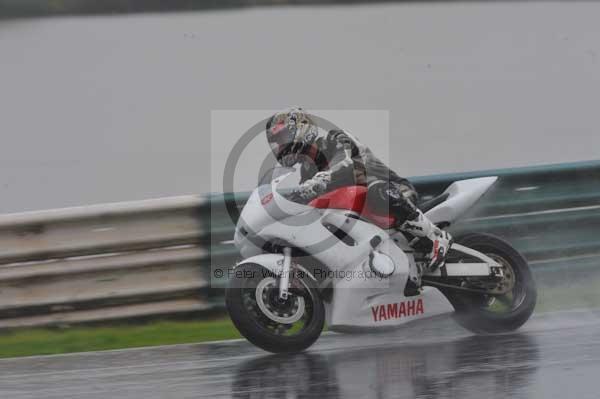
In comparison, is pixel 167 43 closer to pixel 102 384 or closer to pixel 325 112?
pixel 325 112

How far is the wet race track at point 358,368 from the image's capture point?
500 cm

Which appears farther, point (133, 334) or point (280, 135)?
point (133, 334)

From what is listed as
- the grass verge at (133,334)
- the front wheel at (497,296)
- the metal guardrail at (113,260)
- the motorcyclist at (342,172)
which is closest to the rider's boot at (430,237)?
the motorcyclist at (342,172)

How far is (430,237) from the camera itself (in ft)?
21.0

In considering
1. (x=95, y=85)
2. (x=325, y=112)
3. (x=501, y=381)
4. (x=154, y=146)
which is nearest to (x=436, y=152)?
(x=325, y=112)

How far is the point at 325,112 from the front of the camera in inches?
336

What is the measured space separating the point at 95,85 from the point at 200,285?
214 centimetres

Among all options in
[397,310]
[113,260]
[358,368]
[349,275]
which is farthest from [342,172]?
[113,260]

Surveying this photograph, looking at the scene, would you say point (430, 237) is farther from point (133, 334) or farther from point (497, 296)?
point (133, 334)

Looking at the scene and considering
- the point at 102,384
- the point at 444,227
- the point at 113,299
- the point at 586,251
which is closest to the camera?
the point at 102,384

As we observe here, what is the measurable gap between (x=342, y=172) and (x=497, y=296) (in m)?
1.34

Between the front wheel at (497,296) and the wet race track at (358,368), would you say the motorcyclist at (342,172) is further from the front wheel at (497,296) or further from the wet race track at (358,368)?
the wet race track at (358,368)

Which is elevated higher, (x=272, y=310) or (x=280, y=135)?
(x=280, y=135)

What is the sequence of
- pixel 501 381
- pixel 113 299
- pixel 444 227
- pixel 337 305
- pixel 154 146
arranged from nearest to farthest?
pixel 501 381, pixel 337 305, pixel 444 227, pixel 113 299, pixel 154 146
